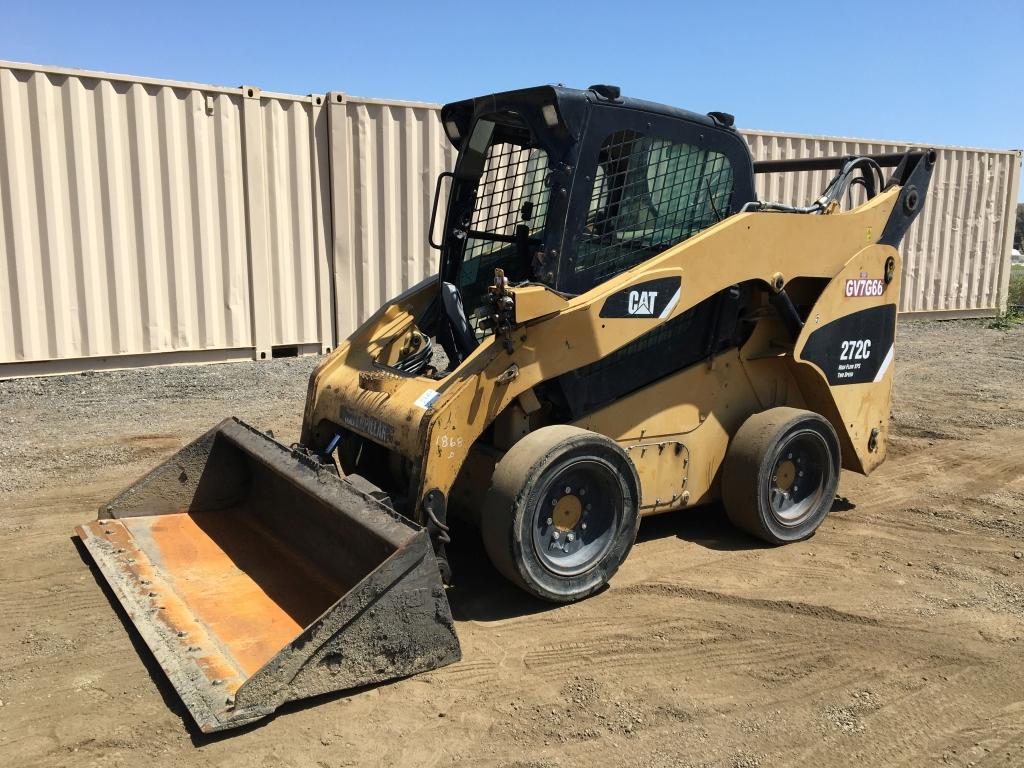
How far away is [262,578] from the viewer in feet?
13.1

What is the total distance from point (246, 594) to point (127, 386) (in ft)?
16.1

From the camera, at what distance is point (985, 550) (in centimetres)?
478

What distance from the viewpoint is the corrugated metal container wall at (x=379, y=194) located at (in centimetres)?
928

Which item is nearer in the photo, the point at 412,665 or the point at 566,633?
the point at 412,665

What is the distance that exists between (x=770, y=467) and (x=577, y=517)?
1.25m

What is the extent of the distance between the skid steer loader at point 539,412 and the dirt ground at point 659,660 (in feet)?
0.55

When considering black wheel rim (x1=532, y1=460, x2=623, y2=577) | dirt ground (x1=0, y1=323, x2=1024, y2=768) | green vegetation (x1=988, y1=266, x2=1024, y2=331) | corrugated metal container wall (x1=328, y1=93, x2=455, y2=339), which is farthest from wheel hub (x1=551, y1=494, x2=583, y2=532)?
green vegetation (x1=988, y1=266, x2=1024, y2=331)

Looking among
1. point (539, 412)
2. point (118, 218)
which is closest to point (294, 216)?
point (118, 218)

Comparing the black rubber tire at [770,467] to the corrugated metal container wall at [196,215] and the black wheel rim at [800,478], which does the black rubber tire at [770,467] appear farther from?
the corrugated metal container wall at [196,215]

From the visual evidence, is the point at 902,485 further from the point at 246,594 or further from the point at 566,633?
the point at 246,594

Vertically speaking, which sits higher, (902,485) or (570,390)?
(570,390)

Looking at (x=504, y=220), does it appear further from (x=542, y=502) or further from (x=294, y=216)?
(x=294, y=216)

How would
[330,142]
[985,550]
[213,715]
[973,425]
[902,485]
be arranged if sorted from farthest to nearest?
[330,142], [973,425], [902,485], [985,550], [213,715]

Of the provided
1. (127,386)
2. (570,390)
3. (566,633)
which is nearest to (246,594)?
(566,633)
